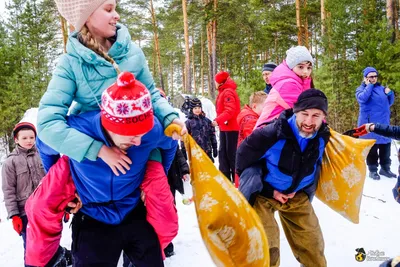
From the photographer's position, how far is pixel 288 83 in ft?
10.7

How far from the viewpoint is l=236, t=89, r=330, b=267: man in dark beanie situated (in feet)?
8.34

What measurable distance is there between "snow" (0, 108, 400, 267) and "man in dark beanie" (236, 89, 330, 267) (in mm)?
833

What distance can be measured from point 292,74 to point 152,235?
7.72 feet

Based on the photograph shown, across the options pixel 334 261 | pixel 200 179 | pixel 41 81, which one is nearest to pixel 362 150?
pixel 334 261

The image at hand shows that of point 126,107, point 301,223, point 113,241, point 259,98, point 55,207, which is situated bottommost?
point 301,223

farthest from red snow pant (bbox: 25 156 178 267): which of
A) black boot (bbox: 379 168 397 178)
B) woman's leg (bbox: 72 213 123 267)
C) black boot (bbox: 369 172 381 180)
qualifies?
black boot (bbox: 379 168 397 178)

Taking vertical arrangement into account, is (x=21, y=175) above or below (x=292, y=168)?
below

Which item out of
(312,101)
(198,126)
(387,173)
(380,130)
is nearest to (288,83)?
(312,101)

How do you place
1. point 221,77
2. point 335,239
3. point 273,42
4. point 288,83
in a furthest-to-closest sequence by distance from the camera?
point 273,42 → point 221,77 → point 335,239 → point 288,83

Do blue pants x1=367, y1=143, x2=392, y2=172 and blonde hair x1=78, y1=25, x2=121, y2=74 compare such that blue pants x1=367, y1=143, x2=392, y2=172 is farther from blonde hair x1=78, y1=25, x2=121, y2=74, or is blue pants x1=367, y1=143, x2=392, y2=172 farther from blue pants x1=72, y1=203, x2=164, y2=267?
blonde hair x1=78, y1=25, x2=121, y2=74

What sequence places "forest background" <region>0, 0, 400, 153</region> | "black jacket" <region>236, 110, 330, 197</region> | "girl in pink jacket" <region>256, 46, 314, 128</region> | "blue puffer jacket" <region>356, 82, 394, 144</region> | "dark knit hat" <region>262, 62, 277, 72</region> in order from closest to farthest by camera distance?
"black jacket" <region>236, 110, 330, 197</region> < "girl in pink jacket" <region>256, 46, 314, 128</region> < "dark knit hat" <region>262, 62, 277, 72</region> < "blue puffer jacket" <region>356, 82, 394, 144</region> < "forest background" <region>0, 0, 400, 153</region>

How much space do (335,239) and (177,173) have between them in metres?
2.26

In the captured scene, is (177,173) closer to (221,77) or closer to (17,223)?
(17,223)

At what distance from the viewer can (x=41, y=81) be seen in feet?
45.8
